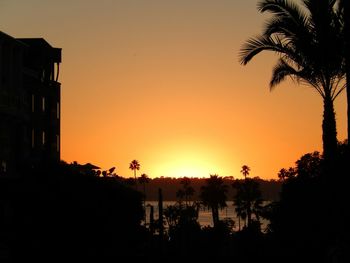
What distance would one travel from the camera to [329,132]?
25844mm

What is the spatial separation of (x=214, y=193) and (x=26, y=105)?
81.6 m

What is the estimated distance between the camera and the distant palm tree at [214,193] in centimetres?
11362

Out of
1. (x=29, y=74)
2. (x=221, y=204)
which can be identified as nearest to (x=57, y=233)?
(x=29, y=74)

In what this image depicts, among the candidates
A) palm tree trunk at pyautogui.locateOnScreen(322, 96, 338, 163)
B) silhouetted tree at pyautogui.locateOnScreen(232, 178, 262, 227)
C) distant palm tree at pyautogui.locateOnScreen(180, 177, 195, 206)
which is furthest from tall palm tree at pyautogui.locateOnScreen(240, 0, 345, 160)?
distant palm tree at pyautogui.locateOnScreen(180, 177, 195, 206)

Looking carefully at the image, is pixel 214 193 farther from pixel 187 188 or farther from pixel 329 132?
pixel 329 132

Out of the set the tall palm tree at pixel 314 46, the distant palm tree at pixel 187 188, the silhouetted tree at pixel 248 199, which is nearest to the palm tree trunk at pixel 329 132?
the tall palm tree at pixel 314 46

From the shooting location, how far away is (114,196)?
25.4 m

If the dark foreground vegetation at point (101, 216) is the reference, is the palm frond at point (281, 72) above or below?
above

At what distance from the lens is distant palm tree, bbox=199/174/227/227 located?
114 meters

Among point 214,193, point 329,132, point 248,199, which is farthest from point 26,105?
point 214,193

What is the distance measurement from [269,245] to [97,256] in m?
11.1

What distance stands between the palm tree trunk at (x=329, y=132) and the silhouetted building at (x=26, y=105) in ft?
29.8

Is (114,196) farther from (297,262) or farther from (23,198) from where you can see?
(297,262)

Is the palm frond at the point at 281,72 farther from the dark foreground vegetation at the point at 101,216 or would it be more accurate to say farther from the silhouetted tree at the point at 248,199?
the silhouetted tree at the point at 248,199
